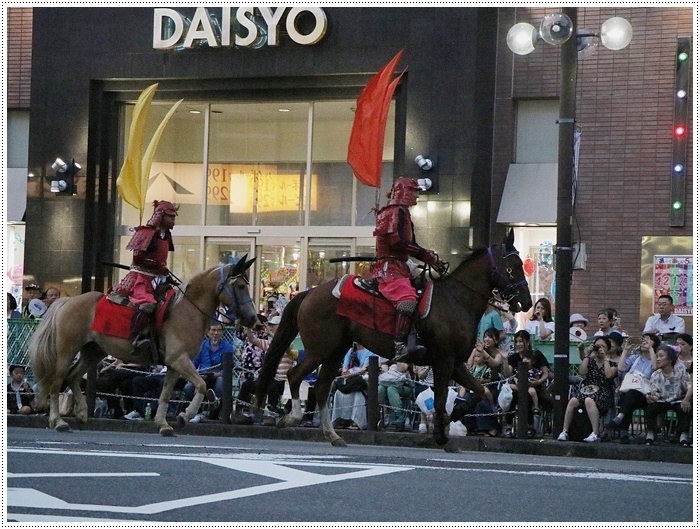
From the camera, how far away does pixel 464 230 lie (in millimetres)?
25156

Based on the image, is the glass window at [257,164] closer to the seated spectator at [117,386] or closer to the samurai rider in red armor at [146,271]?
the seated spectator at [117,386]

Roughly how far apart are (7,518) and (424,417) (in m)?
10.5

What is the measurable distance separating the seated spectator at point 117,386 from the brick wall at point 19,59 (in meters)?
11.3

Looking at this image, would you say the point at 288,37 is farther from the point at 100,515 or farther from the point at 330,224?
the point at 100,515

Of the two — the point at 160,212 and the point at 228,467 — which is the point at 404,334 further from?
the point at 228,467

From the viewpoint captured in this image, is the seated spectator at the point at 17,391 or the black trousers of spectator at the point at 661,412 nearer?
the black trousers of spectator at the point at 661,412

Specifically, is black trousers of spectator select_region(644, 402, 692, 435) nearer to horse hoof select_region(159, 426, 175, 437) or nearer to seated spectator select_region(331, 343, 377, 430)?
seated spectator select_region(331, 343, 377, 430)

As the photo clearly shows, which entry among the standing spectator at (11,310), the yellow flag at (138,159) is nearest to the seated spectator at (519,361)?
the standing spectator at (11,310)

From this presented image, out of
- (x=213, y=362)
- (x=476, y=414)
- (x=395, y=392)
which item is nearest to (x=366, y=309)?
(x=476, y=414)

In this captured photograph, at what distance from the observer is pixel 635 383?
16531 mm

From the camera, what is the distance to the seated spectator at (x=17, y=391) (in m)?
20.2

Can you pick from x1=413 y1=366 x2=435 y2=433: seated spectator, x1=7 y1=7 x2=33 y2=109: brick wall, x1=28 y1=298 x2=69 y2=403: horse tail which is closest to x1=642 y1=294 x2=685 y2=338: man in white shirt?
x1=413 y1=366 x2=435 y2=433: seated spectator

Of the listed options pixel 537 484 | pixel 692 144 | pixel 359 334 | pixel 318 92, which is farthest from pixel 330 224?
pixel 537 484

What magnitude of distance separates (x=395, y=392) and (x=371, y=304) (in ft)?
11.0
